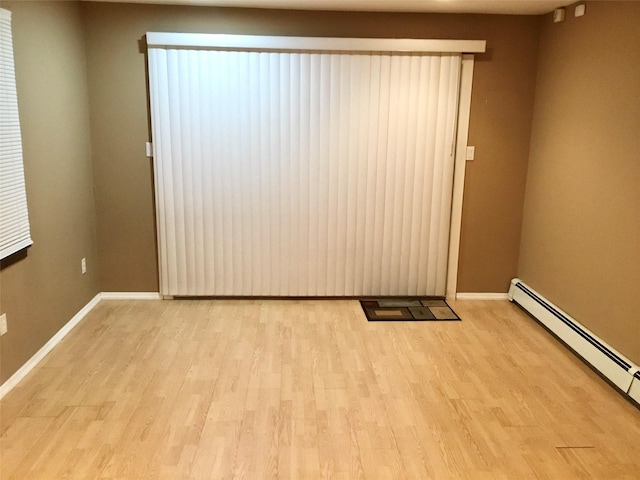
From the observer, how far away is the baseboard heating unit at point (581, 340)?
9.06 ft

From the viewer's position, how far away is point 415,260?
421 cm

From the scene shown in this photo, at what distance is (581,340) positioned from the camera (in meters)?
3.22

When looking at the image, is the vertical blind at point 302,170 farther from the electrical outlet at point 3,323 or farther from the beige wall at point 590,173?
the electrical outlet at point 3,323

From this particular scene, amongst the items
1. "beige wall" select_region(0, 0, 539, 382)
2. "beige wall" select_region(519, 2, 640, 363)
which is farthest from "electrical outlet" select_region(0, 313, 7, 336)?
"beige wall" select_region(519, 2, 640, 363)

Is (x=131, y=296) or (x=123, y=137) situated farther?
(x=131, y=296)

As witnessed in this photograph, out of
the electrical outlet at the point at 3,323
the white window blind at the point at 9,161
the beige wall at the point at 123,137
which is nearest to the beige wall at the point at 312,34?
the beige wall at the point at 123,137

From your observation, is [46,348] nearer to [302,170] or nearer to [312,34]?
[302,170]

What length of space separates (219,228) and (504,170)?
7.51 feet

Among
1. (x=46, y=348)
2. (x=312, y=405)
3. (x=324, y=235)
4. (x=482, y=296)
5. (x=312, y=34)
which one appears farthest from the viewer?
(x=482, y=296)

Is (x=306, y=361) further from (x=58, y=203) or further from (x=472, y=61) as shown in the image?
(x=472, y=61)

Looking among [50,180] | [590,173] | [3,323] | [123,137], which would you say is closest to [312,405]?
[3,323]

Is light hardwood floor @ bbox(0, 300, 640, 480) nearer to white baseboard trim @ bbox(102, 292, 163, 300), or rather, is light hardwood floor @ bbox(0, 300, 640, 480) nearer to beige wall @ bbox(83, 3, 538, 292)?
white baseboard trim @ bbox(102, 292, 163, 300)

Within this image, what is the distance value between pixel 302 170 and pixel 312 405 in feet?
6.31

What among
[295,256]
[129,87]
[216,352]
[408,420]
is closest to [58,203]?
→ [129,87]
